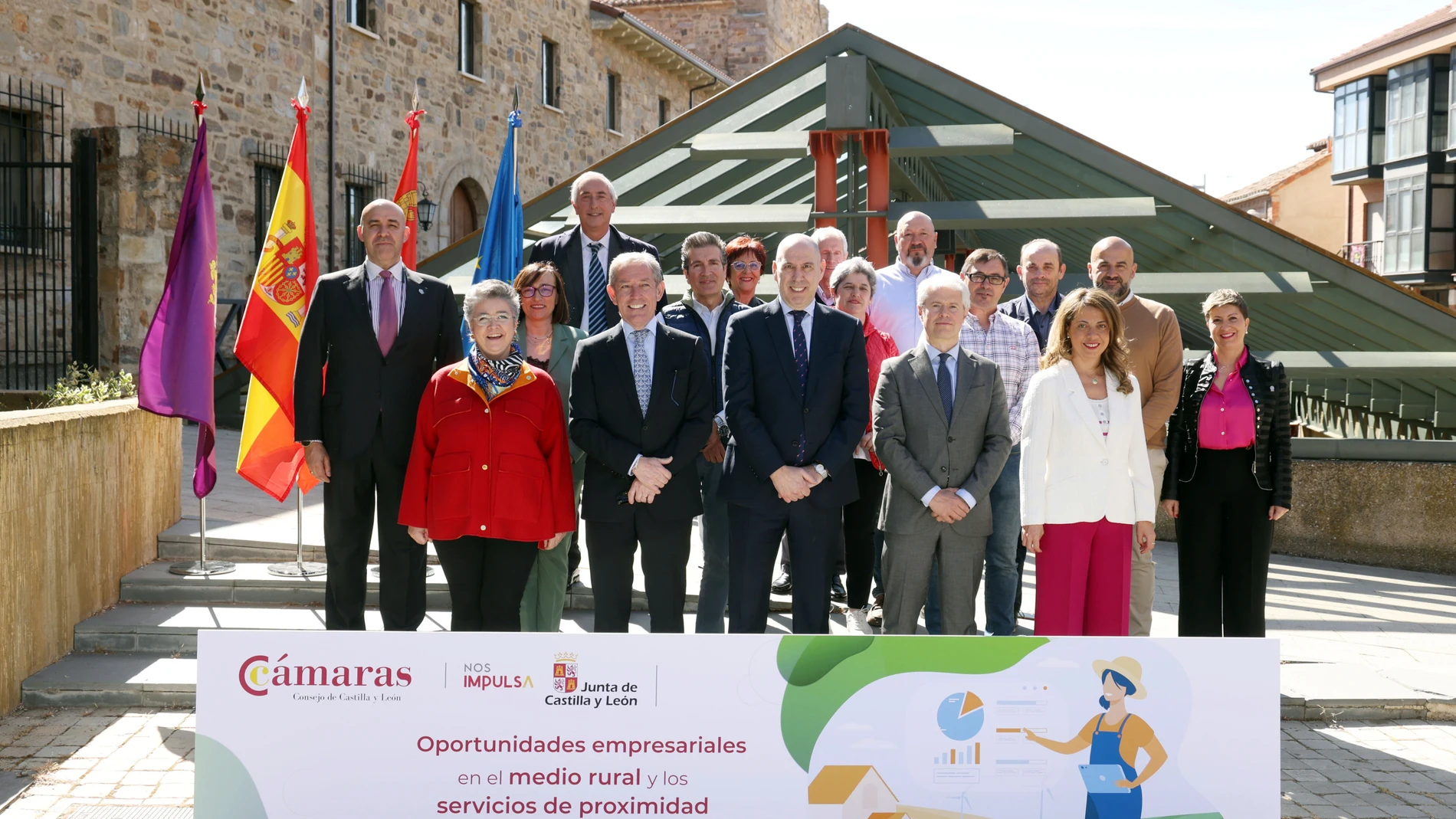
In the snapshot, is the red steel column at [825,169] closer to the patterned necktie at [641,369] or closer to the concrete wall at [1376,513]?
the concrete wall at [1376,513]

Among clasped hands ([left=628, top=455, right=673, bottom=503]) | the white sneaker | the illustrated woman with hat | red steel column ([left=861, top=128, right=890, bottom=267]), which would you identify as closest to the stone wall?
red steel column ([left=861, top=128, right=890, bottom=267])

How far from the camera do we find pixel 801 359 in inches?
165

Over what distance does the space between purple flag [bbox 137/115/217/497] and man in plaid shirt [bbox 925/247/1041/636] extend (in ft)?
11.3

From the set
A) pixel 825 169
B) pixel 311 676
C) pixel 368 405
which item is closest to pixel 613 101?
pixel 825 169

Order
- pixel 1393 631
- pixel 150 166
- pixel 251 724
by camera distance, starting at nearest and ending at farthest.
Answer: pixel 251 724 → pixel 1393 631 → pixel 150 166

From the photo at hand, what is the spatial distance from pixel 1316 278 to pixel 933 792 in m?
6.07

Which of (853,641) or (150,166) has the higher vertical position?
(150,166)

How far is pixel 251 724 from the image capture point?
2727 millimetres

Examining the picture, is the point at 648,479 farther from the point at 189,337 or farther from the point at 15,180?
the point at 15,180

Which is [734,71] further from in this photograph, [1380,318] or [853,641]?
[853,641]

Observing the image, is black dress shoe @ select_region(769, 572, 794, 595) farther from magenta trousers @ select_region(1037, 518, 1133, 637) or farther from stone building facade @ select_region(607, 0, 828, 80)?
stone building facade @ select_region(607, 0, 828, 80)

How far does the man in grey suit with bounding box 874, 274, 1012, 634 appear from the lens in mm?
4121

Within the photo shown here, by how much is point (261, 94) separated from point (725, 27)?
18.2 metres

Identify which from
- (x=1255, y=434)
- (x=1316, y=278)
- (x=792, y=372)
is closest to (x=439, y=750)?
(x=792, y=372)
